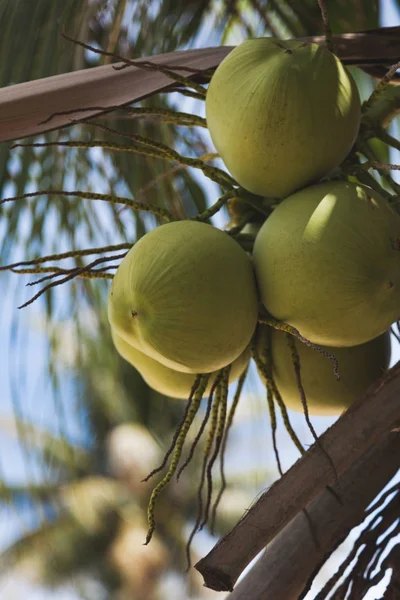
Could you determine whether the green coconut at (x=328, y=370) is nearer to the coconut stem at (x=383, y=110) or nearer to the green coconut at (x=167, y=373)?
the green coconut at (x=167, y=373)

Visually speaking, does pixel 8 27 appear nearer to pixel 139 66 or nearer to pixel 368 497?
pixel 139 66

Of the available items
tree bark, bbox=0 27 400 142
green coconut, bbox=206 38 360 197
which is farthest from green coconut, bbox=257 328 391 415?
tree bark, bbox=0 27 400 142

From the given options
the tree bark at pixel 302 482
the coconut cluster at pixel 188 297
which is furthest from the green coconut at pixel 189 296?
the tree bark at pixel 302 482

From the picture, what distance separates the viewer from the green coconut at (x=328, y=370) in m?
0.80

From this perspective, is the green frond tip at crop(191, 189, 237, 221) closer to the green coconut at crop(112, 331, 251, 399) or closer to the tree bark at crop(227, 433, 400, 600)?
the green coconut at crop(112, 331, 251, 399)

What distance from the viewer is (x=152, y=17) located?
1.11 m

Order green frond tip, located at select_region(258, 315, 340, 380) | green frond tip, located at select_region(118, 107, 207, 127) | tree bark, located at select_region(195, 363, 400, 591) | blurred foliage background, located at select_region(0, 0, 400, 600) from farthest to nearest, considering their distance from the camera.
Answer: blurred foliage background, located at select_region(0, 0, 400, 600) → green frond tip, located at select_region(118, 107, 207, 127) → green frond tip, located at select_region(258, 315, 340, 380) → tree bark, located at select_region(195, 363, 400, 591)

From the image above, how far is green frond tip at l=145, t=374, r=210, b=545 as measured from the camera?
0.68m

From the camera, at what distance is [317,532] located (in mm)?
736

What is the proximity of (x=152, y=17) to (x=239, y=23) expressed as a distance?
18 cm

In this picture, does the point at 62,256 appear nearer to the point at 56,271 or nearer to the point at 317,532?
the point at 56,271

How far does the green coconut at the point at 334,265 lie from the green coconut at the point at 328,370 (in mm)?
72

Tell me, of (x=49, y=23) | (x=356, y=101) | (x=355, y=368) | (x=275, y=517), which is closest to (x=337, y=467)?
(x=275, y=517)

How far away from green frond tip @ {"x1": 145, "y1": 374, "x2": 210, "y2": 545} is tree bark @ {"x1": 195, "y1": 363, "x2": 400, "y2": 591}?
0.10 metres
